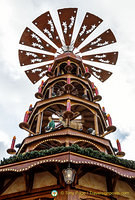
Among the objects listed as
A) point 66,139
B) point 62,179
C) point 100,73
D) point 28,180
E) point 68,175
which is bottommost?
point 68,175

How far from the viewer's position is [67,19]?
67.7 ft

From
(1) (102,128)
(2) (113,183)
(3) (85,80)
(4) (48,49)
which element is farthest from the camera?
(4) (48,49)

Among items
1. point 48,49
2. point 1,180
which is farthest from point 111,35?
point 1,180

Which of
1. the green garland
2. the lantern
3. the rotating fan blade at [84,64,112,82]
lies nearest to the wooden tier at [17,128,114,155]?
the green garland

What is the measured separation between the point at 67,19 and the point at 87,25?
176 cm

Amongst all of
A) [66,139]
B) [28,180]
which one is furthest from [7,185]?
[66,139]

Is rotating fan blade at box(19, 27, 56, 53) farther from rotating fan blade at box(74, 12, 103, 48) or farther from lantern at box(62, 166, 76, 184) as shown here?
lantern at box(62, 166, 76, 184)

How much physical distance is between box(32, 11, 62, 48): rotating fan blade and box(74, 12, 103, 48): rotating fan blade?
1916 mm

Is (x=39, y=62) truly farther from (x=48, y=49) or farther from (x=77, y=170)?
(x=77, y=170)

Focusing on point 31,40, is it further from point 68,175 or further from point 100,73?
point 68,175

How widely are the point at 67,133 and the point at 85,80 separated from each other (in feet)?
25.0

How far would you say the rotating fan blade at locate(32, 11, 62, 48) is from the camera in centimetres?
2036

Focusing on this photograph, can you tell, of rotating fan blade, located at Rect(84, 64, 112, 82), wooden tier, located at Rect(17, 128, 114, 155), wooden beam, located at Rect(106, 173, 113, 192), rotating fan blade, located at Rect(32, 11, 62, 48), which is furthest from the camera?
rotating fan blade, located at Rect(84, 64, 112, 82)

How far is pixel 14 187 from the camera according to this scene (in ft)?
35.0
